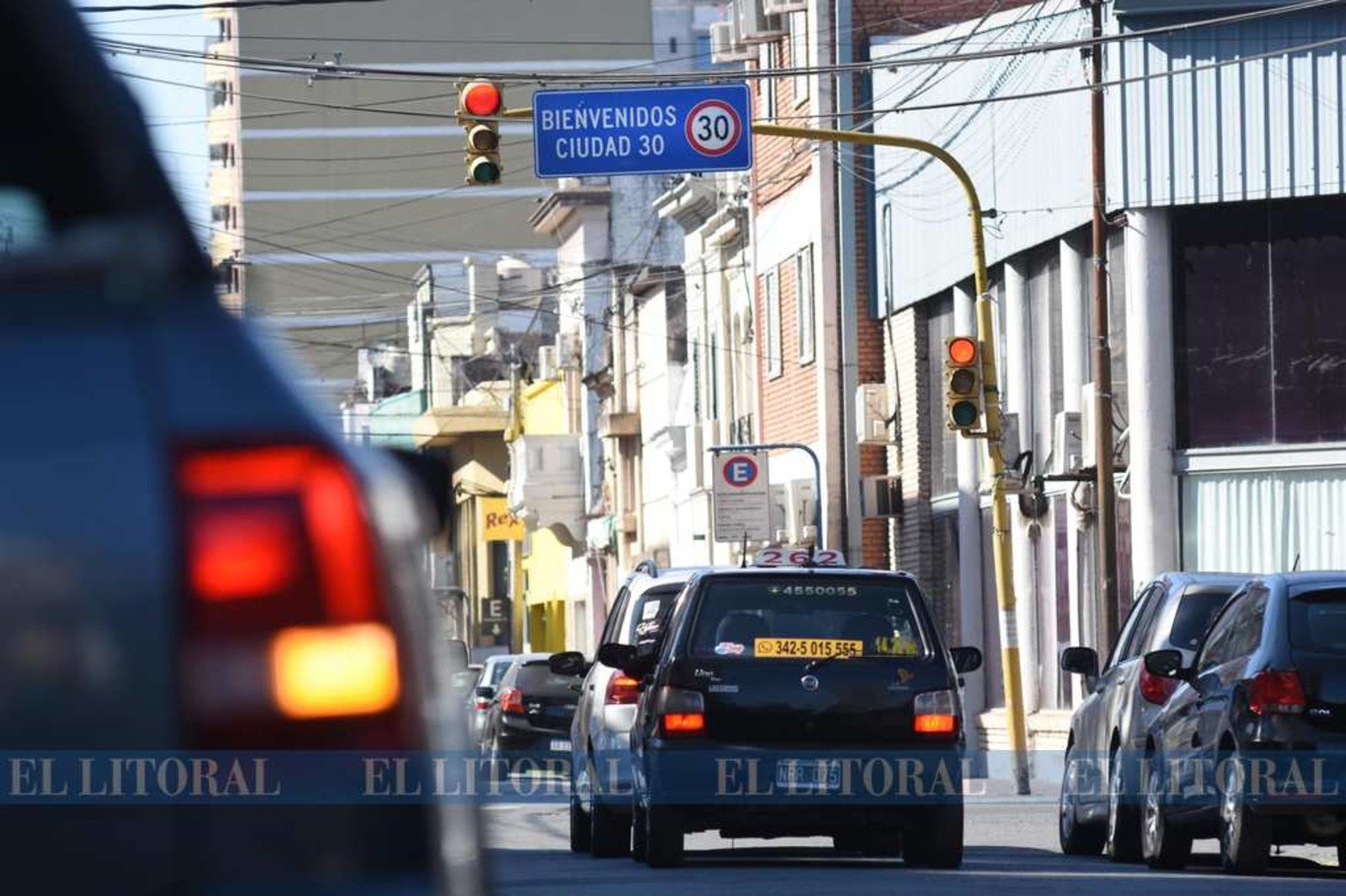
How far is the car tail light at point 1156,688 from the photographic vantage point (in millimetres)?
16562

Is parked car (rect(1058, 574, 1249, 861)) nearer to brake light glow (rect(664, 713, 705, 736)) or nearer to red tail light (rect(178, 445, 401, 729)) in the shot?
brake light glow (rect(664, 713, 705, 736))

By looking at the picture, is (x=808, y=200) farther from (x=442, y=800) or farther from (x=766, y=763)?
(x=442, y=800)

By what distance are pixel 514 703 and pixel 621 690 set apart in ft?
52.6

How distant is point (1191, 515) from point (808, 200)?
12932 millimetres

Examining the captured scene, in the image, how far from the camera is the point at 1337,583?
579 inches

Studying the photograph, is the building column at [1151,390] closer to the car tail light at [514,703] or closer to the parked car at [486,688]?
the car tail light at [514,703]

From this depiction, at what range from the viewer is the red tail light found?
6.81 ft

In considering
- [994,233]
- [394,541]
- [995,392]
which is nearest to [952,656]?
[995,392]

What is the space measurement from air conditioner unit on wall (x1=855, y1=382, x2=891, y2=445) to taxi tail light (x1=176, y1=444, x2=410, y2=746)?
37311 mm

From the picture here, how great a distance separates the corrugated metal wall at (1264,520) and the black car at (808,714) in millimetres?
13830

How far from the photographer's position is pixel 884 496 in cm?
3969

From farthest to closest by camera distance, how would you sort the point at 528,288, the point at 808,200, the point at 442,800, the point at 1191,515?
the point at 528,288
the point at 808,200
the point at 1191,515
the point at 442,800

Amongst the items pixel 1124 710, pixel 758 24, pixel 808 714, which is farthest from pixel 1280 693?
pixel 758 24

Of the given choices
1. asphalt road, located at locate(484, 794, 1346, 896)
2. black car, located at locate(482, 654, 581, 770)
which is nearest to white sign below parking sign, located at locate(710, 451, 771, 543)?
black car, located at locate(482, 654, 581, 770)
